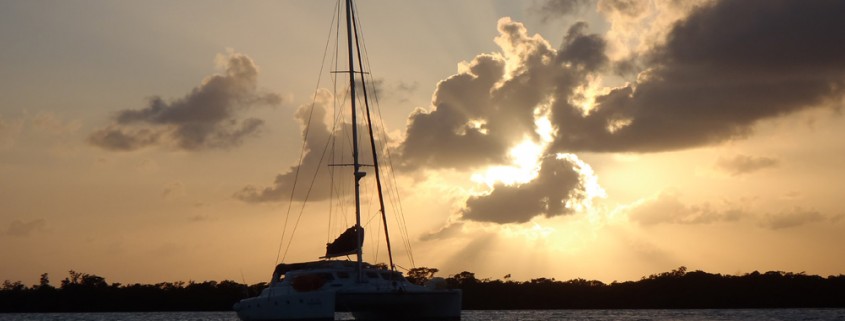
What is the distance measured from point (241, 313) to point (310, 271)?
4.78m

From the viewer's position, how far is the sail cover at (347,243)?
177 feet

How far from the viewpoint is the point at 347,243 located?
54.7 meters

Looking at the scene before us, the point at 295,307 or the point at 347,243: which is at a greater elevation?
the point at 347,243

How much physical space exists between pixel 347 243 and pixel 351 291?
4.82 m

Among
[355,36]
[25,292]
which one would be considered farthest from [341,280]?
[25,292]

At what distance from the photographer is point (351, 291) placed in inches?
1977

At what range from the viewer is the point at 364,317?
57.7 meters

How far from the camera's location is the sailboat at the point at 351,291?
1972 inches

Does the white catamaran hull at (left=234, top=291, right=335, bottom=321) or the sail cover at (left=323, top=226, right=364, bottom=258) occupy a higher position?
the sail cover at (left=323, top=226, right=364, bottom=258)

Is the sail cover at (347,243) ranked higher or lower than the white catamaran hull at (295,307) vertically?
higher

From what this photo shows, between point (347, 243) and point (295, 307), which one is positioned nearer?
point (295, 307)

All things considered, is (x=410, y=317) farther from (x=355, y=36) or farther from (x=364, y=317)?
(x=355, y=36)

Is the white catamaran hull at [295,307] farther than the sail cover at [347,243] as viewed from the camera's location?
No

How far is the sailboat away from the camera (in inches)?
1972
